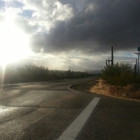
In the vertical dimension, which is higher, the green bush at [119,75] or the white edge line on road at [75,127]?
the green bush at [119,75]

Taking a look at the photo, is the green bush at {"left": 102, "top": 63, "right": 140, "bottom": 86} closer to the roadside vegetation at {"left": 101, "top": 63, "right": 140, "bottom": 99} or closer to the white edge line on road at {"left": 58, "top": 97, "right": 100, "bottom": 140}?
the roadside vegetation at {"left": 101, "top": 63, "right": 140, "bottom": 99}

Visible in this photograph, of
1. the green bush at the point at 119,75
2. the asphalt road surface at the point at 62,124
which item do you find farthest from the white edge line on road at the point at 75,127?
the green bush at the point at 119,75

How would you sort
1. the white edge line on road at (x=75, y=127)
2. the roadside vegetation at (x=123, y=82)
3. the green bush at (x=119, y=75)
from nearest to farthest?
the white edge line on road at (x=75, y=127) < the roadside vegetation at (x=123, y=82) < the green bush at (x=119, y=75)

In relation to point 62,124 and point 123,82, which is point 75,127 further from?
point 123,82

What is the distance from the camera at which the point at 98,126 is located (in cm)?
767

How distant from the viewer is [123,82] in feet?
A: 71.2

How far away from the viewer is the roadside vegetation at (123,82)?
1706 centimetres

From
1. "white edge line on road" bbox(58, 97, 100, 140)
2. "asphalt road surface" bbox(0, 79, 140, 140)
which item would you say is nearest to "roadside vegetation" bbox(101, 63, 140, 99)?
"asphalt road surface" bbox(0, 79, 140, 140)

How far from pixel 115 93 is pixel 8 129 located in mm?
11600

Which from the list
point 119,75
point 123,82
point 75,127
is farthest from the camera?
point 119,75

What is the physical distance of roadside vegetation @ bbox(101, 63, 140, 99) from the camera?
56.0 ft

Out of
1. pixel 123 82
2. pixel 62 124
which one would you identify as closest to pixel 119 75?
pixel 123 82

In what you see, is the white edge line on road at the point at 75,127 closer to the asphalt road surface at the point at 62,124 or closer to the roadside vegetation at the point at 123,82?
the asphalt road surface at the point at 62,124

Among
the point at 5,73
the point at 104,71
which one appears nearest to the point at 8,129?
the point at 104,71
